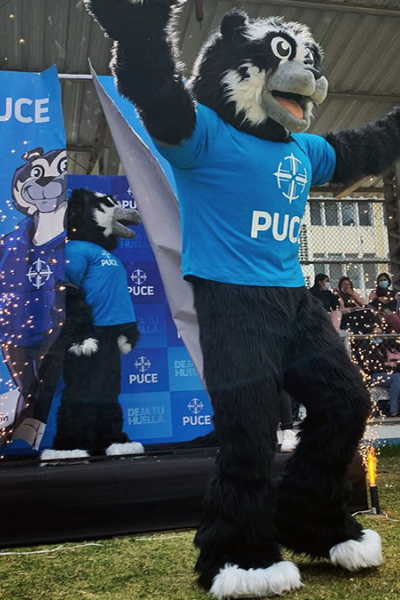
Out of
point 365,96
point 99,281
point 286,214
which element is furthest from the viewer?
point 365,96

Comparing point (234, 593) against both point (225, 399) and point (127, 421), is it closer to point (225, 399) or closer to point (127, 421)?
point (225, 399)

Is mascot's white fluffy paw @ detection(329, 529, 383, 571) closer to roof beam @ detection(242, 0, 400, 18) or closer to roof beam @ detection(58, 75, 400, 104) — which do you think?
roof beam @ detection(242, 0, 400, 18)

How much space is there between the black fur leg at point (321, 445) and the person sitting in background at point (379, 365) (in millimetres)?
3147

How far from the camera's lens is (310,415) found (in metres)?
1.59

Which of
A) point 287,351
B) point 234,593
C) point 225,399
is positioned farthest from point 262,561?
point 287,351

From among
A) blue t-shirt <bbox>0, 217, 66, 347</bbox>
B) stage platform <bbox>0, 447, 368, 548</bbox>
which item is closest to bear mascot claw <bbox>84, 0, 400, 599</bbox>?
stage platform <bbox>0, 447, 368, 548</bbox>

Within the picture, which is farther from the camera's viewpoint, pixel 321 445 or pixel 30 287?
pixel 30 287

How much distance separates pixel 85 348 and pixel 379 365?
2.55 m

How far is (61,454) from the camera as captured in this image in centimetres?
279

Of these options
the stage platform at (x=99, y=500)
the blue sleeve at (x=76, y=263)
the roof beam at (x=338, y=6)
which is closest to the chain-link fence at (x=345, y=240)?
the roof beam at (x=338, y=6)

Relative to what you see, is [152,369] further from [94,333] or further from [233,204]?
[233,204]

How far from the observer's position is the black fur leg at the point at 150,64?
1368 millimetres

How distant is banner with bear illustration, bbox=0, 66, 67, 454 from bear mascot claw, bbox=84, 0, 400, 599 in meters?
1.22

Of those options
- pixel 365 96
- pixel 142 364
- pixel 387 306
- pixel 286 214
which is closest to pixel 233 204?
pixel 286 214
